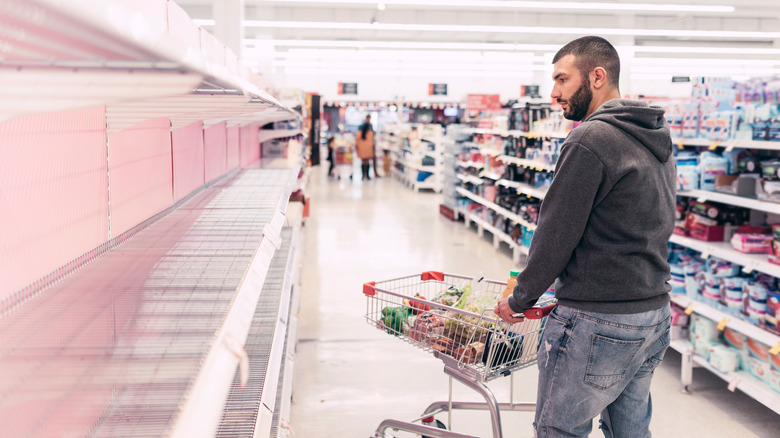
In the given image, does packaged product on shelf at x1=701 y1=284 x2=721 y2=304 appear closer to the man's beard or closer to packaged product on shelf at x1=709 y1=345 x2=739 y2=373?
packaged product on shelf at x1=709 y1=345 x2=739 y2=373

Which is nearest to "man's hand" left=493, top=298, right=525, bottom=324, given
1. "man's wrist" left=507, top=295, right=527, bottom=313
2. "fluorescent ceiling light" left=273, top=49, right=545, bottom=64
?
"man's wrist" left=507, top=295, right=527, bottom=313

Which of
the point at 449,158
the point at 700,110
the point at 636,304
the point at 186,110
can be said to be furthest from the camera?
the point at 449,158

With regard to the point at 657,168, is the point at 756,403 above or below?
below

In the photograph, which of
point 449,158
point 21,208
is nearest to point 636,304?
point 21,208

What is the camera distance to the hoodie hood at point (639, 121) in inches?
78.4

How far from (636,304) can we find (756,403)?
8.26ft

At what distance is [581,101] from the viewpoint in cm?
214

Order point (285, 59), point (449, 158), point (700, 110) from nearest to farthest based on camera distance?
point (700, 110) < point (449, 158) < point (285, 59)

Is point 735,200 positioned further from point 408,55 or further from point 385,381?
point 408,55

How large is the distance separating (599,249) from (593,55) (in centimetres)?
63

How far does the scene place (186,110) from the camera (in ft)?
5.88

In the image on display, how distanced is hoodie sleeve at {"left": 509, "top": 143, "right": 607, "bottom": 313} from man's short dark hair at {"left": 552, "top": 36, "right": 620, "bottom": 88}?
0.98 ft

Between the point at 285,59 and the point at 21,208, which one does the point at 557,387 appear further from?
the point at 285,59

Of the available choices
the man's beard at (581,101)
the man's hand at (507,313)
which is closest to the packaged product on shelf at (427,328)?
the man's hand at (507,313)
